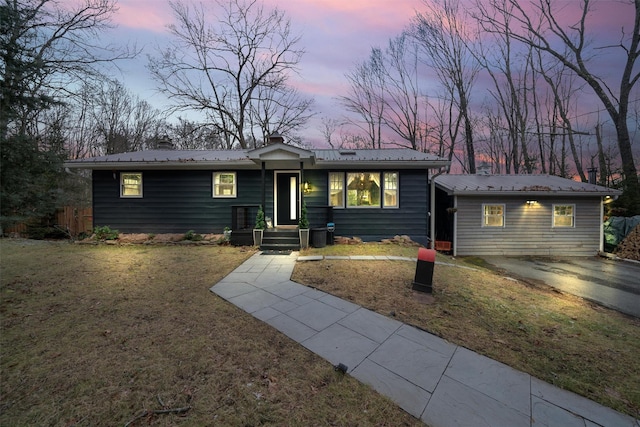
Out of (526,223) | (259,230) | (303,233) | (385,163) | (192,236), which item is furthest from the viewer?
(526,223)

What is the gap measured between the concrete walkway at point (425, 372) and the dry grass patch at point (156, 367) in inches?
7.3

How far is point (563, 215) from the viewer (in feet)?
34.4

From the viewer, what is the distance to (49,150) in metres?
3.88

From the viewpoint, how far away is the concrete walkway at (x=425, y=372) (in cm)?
191

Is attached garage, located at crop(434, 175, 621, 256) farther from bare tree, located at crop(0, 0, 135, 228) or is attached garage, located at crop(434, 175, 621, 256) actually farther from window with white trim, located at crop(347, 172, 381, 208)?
bare tree, located at crop(0, 0, 135, 228)

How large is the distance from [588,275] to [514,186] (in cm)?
442

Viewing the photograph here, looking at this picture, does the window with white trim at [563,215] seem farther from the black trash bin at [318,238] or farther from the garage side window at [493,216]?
the black trash bin at [318,238]

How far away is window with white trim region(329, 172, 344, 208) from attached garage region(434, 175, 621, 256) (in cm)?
480

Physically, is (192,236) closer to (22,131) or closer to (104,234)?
(104,234)

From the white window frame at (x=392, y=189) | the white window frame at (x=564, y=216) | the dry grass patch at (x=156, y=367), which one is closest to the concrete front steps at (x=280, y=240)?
the dry grass patch at (x=156, y=367)

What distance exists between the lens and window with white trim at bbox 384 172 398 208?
29.5 ft

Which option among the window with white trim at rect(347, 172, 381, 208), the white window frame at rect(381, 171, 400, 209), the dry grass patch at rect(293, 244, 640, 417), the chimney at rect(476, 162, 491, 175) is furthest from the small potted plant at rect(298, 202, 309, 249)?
the chimney at rect(476, 162, 491, 175)

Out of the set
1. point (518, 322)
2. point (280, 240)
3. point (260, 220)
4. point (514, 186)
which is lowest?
point (518, 322)

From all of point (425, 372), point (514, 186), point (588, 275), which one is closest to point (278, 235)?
point (425, 372)
